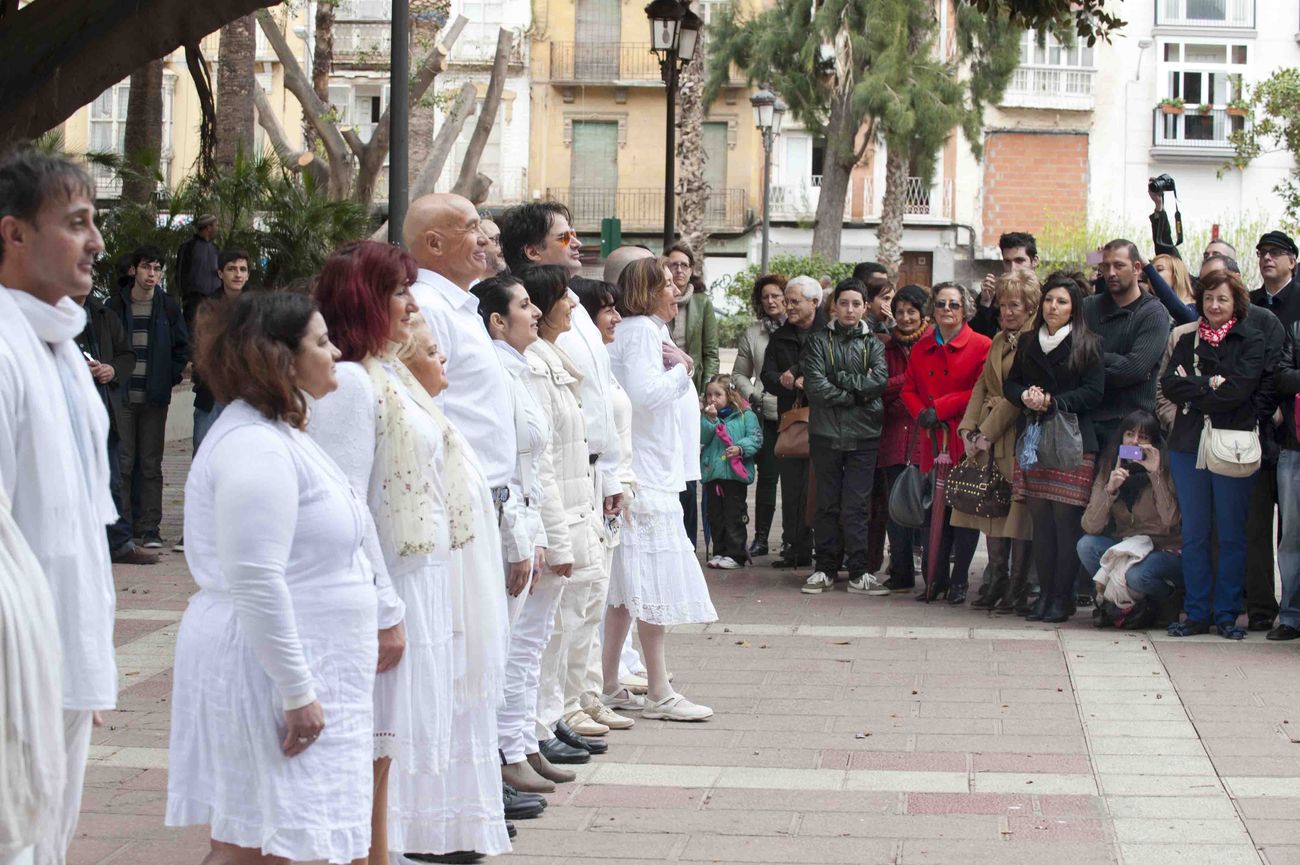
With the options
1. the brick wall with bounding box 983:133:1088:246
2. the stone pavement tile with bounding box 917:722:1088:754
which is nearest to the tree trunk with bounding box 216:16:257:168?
the stone pavement tile with bounding box 917:722:1088:754

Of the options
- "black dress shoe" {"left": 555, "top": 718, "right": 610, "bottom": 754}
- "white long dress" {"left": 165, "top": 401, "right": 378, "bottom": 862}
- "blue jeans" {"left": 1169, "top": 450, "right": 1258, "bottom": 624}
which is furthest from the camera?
"blue jeans" {"left": 1169, "top": 450, "right": 1258, "bottom": 624}

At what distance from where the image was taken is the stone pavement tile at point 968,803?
20.3 feet

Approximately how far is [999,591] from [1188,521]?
4.85 feet

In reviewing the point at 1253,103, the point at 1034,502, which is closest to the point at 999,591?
the point at 1034,502

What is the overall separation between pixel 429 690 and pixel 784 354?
311 inches

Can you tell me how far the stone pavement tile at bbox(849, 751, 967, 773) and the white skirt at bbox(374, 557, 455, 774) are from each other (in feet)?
8.08

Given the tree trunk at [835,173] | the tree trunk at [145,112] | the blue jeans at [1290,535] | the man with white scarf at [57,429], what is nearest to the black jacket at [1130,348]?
the blue jeans at [1290,535]

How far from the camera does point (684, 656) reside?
30.6ft

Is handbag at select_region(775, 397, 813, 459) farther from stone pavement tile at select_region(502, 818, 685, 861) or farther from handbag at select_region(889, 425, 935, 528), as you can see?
stone pavement tile at select_region(502, 818, 685, 861)

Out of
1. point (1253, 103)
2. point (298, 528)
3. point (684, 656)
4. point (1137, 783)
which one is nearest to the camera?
point (298, 528)

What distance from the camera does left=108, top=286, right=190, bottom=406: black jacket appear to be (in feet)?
41.2

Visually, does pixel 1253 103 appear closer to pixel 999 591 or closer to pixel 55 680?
pixel 999 591

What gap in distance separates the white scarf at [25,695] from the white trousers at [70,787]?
0.15m

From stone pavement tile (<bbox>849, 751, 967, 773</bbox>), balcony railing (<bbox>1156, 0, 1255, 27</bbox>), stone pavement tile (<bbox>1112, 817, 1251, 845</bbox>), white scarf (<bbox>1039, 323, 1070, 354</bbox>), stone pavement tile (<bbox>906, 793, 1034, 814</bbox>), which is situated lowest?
stone pavement tile (<bbox>849, 751, 967, 773</bbox>)
